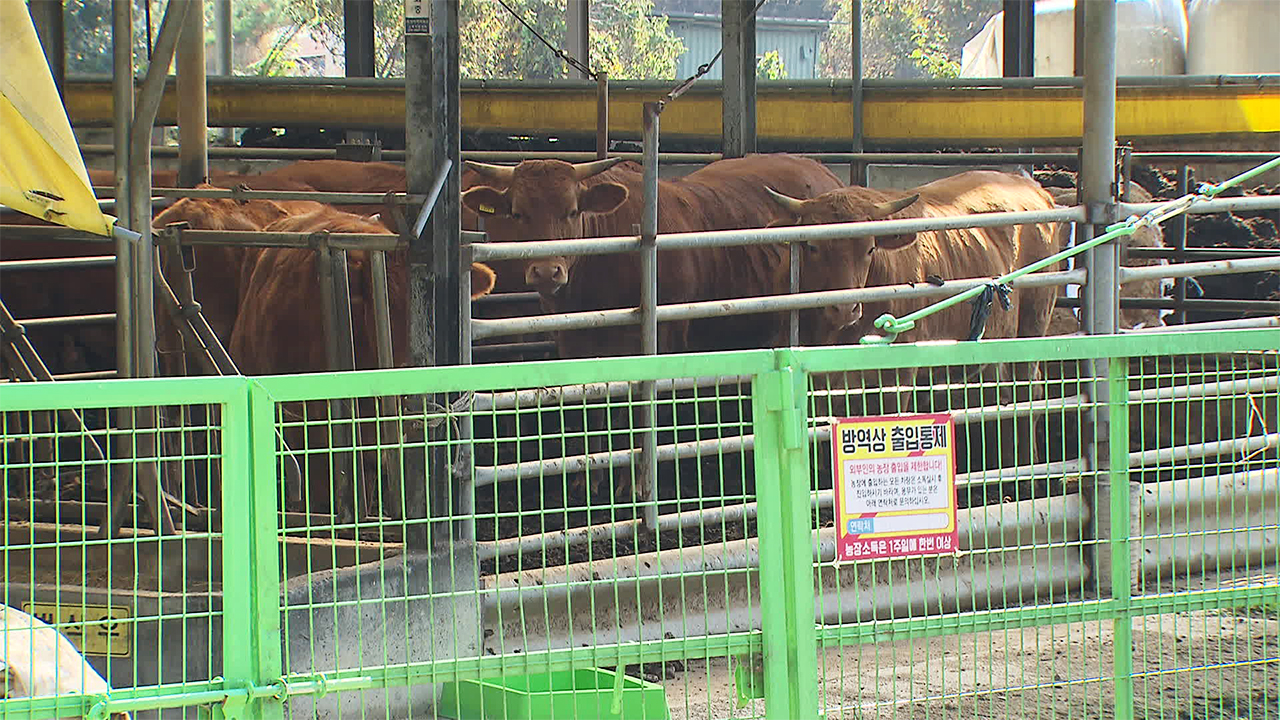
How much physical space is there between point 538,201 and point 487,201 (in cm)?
30

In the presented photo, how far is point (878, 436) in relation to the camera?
11.1ft

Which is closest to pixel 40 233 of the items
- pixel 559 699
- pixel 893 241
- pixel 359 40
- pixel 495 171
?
pixel 559 699

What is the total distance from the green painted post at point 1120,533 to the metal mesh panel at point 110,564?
2159mm

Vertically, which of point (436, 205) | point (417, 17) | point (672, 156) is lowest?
point (436, 205)

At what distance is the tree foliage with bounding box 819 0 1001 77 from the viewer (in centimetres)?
4756

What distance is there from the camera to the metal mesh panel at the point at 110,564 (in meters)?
2.83

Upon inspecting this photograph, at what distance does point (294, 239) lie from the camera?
5523 millimetres

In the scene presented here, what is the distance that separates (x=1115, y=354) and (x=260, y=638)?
2175mm

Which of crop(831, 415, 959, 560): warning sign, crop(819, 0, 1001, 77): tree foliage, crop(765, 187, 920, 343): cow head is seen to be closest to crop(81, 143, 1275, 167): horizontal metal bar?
crop(765, 187, 920, 343): cow head

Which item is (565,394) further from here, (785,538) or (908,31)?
(908,31)

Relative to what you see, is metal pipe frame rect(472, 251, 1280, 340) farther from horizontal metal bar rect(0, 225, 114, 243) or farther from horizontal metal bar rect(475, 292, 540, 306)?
horizontal metal bar rect(475, 292, 540, 306)

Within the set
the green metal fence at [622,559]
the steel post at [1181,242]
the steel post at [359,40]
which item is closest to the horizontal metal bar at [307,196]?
the green metal fence at [622,559]

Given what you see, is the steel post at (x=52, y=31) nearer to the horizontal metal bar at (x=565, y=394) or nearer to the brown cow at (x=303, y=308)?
the brown cow at (x=303, y=308)

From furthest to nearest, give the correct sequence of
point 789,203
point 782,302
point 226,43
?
point 226,43 < point 789,203 < point 782,302
